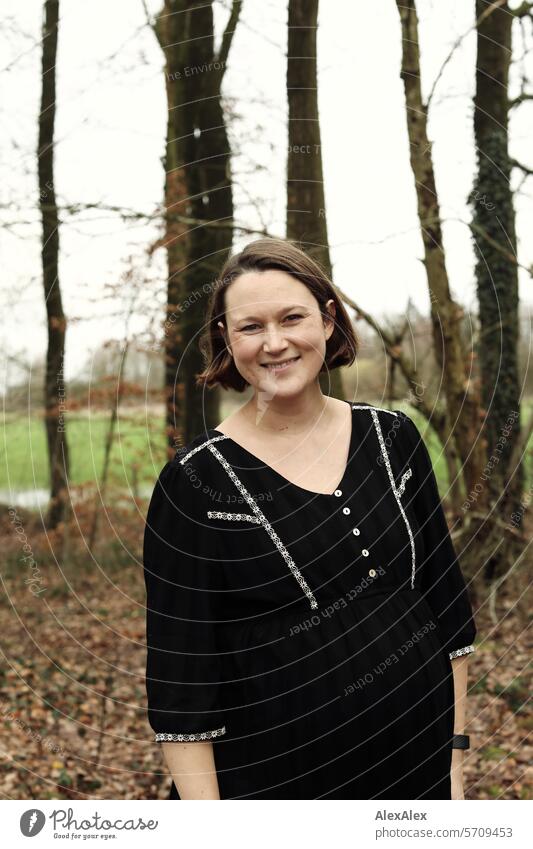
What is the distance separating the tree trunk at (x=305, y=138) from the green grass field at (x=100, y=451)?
8.04 ft

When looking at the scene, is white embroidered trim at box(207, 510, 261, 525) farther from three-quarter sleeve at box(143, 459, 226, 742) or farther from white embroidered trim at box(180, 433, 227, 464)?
white embroidered trim at box(180, 433, 227, 464)

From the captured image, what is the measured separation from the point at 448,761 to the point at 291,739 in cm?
50

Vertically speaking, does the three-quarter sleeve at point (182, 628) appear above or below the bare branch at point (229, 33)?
below

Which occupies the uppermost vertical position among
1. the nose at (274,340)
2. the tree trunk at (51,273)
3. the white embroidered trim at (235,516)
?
the tree trunk at (51,273)

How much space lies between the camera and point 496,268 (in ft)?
24.1

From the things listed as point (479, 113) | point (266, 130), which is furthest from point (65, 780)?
point (479, 113)

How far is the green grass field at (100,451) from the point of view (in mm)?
8034

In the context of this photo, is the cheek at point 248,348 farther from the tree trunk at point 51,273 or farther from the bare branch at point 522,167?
the bare branch at point 522,167

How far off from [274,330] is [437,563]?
0.79 meters

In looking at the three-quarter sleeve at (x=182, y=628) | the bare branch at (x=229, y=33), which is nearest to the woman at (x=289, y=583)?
the three-quarter sleeve at (x=182, y=628)

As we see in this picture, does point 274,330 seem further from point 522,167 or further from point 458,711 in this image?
point 522,167

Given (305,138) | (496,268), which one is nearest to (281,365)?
(305,138)

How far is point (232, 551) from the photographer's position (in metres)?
2.14

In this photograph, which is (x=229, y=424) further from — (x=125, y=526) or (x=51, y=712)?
(x=125, y=526)
